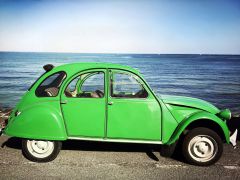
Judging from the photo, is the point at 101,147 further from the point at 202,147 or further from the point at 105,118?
the point at 202,147

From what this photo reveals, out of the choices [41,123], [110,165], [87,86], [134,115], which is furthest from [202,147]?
[41,123]

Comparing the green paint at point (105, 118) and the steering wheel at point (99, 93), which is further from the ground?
the steering wheel at point (99, 93)

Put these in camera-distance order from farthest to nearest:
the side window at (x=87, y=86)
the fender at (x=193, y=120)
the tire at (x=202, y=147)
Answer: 1. the side window at (x=87, y=86)
2. the tire at (x=202, y=147)
3. the fender at (x=193, y=120)

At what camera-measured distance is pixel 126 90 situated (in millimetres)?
5348

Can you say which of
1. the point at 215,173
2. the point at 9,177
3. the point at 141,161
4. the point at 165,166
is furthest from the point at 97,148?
the point at 215,173

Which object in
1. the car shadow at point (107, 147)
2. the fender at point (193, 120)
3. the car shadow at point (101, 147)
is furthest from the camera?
the car shadow at point (101, 147)

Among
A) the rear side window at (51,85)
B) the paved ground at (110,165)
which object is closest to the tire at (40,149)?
the paved ground at (110,165)

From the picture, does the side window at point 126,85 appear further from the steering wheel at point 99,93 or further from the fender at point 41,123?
the fender at point 41,123

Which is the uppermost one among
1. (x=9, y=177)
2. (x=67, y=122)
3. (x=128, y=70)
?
Result: (x=128, y=70)

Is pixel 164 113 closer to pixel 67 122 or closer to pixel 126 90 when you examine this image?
pixel 126 90

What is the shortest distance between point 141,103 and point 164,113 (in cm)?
43

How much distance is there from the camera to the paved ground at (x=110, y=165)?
182 inches

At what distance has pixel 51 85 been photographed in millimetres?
5148

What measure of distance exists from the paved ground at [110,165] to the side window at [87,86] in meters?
1.14
